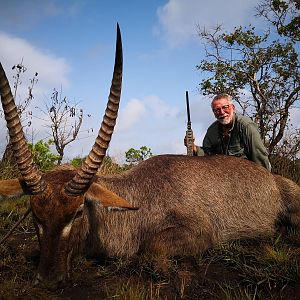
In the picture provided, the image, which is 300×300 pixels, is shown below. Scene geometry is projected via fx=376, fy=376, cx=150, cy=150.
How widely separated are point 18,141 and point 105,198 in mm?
1124

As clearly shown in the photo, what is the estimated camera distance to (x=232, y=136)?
748cm

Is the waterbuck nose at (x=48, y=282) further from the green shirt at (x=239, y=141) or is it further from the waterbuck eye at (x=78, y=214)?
the green shirt at (x=239, y=141)

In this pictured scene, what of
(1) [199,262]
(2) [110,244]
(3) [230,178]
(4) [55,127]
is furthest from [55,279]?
(4) [55,127]

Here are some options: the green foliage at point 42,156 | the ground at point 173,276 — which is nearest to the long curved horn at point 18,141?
the ground at point 173,276

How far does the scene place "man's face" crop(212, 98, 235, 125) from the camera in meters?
7.38

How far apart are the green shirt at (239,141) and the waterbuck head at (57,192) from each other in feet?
12.4

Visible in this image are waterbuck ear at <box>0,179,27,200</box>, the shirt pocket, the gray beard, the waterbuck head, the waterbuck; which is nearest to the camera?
the waterbuck head

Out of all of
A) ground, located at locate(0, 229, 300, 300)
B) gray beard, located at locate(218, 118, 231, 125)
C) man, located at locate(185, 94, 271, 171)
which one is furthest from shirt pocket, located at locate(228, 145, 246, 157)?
ground, located at locate(0, 229, 300, 300)

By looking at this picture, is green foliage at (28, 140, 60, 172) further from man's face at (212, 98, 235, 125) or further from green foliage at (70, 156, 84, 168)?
man's face at (212, 98, 235, 125)

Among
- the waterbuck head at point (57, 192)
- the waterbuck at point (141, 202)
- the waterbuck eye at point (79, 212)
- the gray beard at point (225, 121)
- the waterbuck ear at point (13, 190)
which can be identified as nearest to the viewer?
the waterbuck head at point (57, 192)

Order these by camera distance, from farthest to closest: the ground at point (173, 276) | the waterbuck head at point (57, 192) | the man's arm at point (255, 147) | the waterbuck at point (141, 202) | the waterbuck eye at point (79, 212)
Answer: the man's arm at point (255, 147), the waterbuck eye at point (79, 212), the waterbuck at point (141, 202), the waterbuck head at point (57, 192), the ground at point (173, 276)

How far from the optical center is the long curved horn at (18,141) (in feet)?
12.6

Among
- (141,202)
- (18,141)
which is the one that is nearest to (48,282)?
(18,141)

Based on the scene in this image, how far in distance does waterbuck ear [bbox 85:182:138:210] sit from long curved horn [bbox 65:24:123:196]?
0.16 metres
